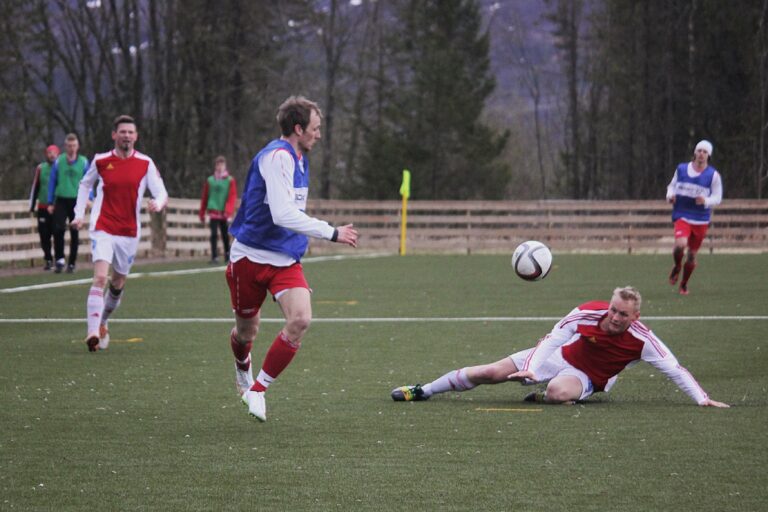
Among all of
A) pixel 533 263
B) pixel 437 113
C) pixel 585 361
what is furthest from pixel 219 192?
pixel 437 113

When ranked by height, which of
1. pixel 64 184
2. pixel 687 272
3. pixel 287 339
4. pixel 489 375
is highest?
pixel 64 184

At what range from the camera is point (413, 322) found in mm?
14102

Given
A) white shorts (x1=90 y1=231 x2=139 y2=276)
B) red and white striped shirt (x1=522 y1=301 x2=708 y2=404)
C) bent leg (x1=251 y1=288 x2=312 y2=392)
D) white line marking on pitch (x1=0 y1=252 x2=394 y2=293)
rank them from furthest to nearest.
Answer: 1. white line marking on pitch (x1=0 y1=252 x2=394 y2=293)
2. white shorts (x1=90 y1=231 x2=139 y2=276)
3. red and white striped shirt (x1=522 y1=301 x2=708 y2=404)
4. bent leg (x1=251 y1=288 x2=312 y2=392)

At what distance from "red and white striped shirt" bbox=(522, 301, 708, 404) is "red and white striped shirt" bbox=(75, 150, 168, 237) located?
4715mm

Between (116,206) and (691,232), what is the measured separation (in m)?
9.51

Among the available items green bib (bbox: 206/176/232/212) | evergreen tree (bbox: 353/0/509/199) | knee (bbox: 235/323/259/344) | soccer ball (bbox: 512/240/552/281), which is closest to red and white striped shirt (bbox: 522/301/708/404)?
soccer ball (bbox: 512/240/552/281)

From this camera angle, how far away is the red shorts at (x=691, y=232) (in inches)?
701

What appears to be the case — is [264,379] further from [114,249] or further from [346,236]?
[114,249]

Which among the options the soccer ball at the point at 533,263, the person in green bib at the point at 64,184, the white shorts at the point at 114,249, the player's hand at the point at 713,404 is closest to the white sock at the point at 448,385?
the soccer ball at the point at 533,263

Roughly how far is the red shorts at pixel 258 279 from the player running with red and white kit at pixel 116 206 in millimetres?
3803

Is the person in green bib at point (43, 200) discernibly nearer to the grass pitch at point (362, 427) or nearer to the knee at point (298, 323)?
the grass pitch at point (362, 427)

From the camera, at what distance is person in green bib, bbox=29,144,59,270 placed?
72.4ft

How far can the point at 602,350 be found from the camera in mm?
8133

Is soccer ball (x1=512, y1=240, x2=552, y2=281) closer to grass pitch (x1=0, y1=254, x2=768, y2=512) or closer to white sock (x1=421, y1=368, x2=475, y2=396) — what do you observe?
grass pitch (x1=0, y1=254, x2=768, y2=512)
